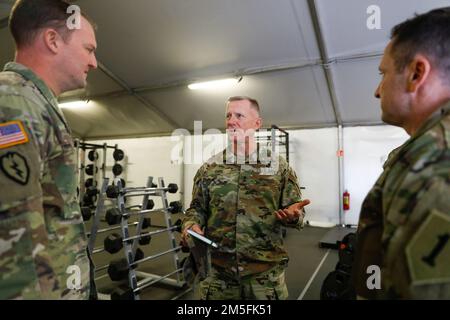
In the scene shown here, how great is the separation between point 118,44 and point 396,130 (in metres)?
5.25

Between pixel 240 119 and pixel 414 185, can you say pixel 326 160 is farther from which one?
pixel 414 185

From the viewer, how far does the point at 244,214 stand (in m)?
1.38

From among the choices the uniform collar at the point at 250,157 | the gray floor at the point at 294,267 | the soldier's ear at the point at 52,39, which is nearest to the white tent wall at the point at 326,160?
the gray floor at the point at 294,267

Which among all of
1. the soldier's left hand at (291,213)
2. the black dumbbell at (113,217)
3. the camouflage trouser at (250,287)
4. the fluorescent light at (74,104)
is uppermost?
the fluorescent light at (74,104)

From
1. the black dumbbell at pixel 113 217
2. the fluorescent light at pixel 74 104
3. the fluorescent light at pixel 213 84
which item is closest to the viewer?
the black dumbbell at pixel 113 217

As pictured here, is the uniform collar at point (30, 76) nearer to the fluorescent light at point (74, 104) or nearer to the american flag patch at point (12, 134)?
the american flag patch at point (12, 134)

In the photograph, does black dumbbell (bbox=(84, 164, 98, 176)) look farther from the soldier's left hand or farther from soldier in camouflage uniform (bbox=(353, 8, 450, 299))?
soldier in camouflage uniform (bbox=(353, 8, 450, 299))

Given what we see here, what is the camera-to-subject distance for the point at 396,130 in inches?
209

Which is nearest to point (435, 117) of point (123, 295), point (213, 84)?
point (123, 295)

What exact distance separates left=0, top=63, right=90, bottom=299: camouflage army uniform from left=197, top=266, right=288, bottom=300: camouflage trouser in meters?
0.66

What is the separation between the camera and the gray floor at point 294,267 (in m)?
2.77
